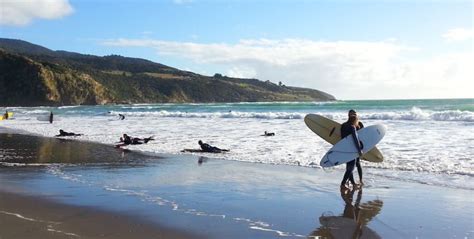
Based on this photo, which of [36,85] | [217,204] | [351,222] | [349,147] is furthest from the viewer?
[36,85]

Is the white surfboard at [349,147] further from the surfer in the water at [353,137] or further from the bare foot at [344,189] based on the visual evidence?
the bare foot at [344,189]

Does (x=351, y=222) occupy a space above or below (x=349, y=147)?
below

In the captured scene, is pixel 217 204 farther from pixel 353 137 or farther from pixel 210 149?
pixel 210 149

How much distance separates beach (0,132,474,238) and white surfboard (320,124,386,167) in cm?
44

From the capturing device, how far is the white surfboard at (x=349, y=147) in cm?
932

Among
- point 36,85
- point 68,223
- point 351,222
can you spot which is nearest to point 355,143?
point 351,222

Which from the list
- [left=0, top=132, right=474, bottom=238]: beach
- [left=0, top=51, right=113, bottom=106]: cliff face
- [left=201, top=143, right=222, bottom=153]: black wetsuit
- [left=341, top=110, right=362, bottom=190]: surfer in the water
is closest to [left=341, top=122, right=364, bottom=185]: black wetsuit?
[left=341, top=110, right=362, bottom=190]: surfer in the water

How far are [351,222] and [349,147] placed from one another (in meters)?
3.30

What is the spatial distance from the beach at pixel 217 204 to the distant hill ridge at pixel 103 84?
98.4 metres

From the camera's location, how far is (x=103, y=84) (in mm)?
129875

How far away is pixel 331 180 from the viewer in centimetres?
976

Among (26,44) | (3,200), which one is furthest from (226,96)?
(3,200)

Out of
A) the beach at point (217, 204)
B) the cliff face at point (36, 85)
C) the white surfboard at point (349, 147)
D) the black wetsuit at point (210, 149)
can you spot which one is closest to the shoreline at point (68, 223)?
the beach at point (217, 204)

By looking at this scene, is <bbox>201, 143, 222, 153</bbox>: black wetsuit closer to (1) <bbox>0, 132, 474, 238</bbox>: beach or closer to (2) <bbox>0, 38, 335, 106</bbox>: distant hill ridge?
(1) <bbox>0, 132, 474, 238</bbox>: beach
